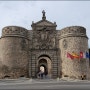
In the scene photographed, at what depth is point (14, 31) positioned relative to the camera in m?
40.3

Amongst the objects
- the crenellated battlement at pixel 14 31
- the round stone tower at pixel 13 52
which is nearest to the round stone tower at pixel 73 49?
the round stone tower at pixel 13 52

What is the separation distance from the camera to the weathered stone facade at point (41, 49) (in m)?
39.4

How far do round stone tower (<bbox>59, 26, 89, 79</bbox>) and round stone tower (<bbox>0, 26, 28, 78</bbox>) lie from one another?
16.5 ft

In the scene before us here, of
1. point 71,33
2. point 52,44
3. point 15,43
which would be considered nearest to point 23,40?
point 15,43

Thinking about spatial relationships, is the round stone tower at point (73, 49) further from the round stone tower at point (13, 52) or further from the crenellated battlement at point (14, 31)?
the crenellated battlement at point (14, 31)

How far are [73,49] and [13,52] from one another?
7943mm

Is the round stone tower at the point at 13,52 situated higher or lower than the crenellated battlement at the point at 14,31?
lower

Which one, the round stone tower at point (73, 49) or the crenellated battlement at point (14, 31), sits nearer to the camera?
the round stone tower at point (73, 49)

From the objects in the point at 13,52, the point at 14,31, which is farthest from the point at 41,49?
the point at 14,31

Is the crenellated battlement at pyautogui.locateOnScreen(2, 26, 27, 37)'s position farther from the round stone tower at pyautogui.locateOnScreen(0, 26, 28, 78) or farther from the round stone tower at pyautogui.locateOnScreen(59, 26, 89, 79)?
the round stone tower at pyautogui.locateOnScreen(59, 26, 89, 79)

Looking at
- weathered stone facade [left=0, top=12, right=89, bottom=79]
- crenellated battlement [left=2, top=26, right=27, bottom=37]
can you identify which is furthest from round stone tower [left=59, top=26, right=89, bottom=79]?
crenellated battlement [left=2, top=26, right=27, bottom=37]

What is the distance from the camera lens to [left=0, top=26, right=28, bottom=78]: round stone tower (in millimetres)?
39406

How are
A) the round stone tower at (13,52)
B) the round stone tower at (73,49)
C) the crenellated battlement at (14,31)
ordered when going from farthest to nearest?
the crenellated battlement at (14,31), the round stone tower at (13,52), the round stone tower at (73,49)

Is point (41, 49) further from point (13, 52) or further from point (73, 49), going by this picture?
point (73, 49)
